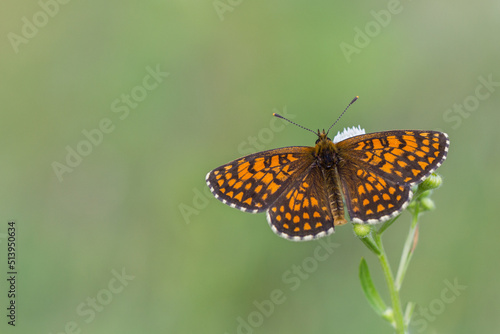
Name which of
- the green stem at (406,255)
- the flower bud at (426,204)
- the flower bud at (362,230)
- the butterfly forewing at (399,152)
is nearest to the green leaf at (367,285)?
the green stem at (406,255)

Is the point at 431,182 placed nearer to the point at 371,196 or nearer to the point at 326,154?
the point at 371,196

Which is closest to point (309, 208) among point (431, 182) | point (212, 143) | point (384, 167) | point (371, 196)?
point (371, 196)

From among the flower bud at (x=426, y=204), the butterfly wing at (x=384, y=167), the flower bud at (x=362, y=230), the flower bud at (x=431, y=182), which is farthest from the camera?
the flower bud at (x=426, y=204)

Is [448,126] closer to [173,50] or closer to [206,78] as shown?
[206,78]

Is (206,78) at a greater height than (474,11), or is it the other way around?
(474,11)

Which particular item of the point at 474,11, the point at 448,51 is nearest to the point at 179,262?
the point at 448,51

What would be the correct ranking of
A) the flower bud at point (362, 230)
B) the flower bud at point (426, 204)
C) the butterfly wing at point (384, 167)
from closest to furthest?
the flower bud at point (362, 230), the butterfly wing at point (384, 167), the flower bud at point (426, 204)

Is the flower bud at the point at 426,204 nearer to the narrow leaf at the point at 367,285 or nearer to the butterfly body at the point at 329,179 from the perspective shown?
the butterfly body at the point at 329,179
